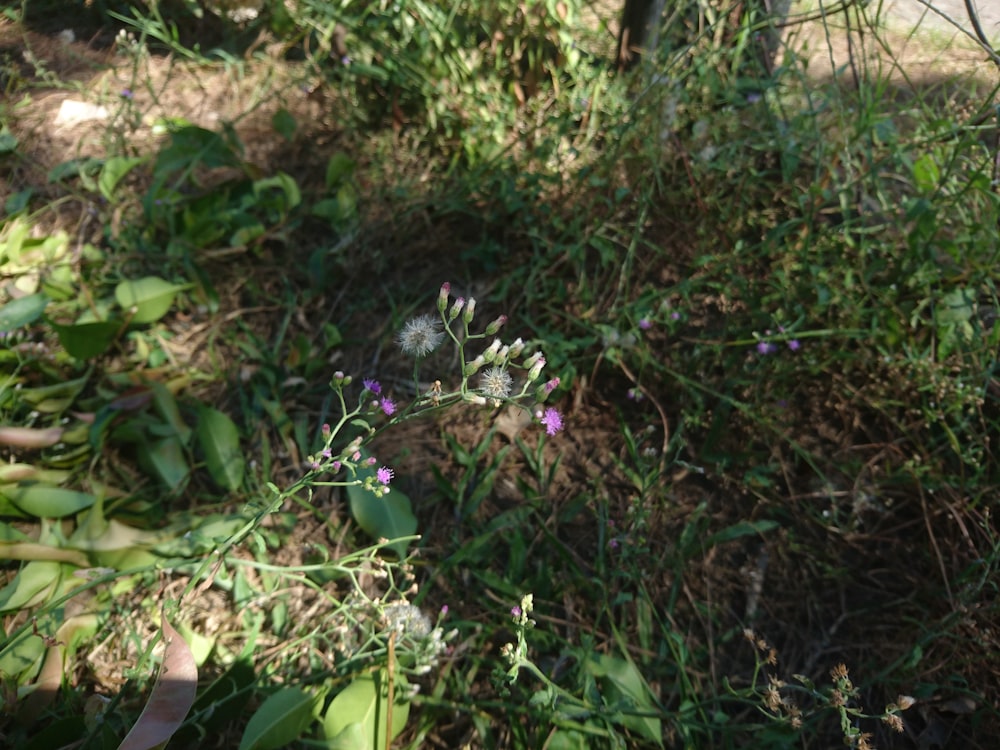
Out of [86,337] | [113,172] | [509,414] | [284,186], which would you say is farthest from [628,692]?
[113,172]

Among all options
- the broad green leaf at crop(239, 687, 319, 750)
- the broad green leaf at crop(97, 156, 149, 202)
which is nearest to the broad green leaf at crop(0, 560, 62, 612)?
the broad green leaf at crop(239, 687, 319, 750)

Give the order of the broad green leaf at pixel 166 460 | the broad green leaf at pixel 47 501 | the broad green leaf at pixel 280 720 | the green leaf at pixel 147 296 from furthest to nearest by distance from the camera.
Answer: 1. the green leaf at pixel 147 296
2. the broad green leaf at pixel 166 460
3. the broad green leaf at pixel 47 501
4. the broad green leaf at pixel 280 720

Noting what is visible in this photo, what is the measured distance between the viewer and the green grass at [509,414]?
1292 millimetres

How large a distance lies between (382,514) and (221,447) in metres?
0.43

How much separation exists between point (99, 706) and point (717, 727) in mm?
1080

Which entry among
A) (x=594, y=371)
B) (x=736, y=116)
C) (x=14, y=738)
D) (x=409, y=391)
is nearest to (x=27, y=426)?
(x=14, y=738)

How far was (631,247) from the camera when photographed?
1771 millimetres

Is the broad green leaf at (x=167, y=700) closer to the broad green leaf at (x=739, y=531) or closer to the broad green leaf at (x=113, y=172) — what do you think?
the broad green leaf at (x=739, y=531)

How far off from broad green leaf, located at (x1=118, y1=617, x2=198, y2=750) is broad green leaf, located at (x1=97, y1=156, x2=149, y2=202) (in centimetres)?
150

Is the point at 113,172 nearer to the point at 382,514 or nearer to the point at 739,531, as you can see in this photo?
the point at 382,514

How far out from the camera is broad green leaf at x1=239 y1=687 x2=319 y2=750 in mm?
1164

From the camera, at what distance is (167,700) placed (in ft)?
3.46

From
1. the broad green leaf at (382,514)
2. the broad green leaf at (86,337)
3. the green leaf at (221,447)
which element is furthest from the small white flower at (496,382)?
the broad green leaf at (86,337)

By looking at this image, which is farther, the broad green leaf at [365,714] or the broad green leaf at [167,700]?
the broad green leaf at [365,714]
